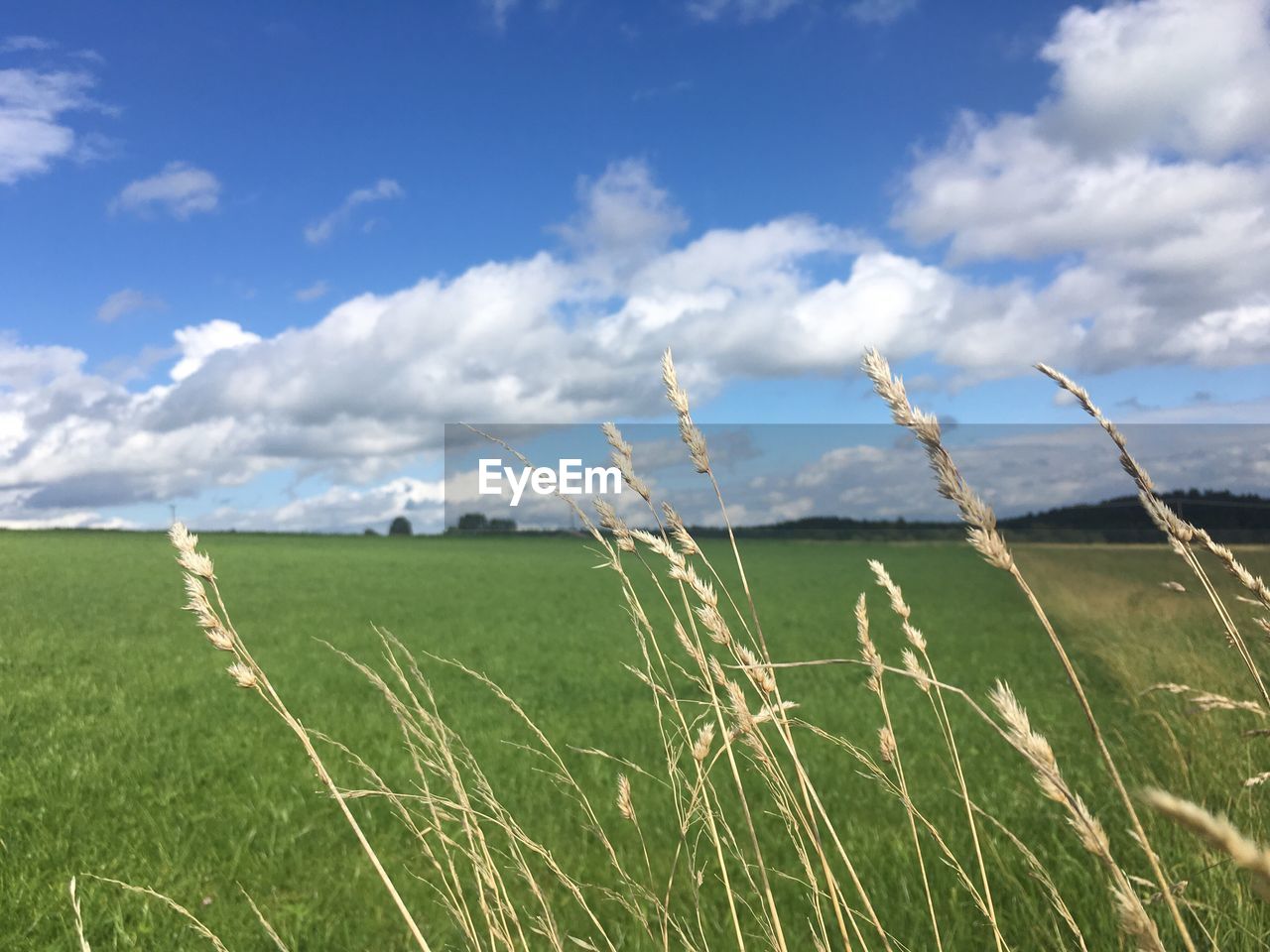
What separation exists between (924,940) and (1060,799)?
3711 mm

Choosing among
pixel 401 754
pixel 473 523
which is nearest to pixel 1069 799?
pixel 401 754

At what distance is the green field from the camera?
4414 mm

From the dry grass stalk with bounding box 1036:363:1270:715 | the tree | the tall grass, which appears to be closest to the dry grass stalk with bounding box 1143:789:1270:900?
the tall grass

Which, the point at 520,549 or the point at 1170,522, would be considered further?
the point at 520,549

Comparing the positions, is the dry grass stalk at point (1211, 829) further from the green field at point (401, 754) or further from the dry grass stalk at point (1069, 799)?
the green field at point (401, 754)

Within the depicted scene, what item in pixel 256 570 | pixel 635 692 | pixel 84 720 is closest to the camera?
pixel 84 720

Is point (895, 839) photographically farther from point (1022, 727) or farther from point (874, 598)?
point (874, 598)

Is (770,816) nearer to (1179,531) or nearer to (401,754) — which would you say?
(1179,531)

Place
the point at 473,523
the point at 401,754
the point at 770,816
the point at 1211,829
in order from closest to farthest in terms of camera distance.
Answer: the point at 1211,829 → the point at 770,816 → the point at 401,754 → the point at 473,523

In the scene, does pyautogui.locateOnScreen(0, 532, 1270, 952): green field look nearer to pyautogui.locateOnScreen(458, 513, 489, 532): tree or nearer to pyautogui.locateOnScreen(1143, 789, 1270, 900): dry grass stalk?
pyautogui.locateOnScreen(1143, 789, 1270, 900): dry grass stalk

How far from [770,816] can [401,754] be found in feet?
13.2

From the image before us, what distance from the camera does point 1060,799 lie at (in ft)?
3.16

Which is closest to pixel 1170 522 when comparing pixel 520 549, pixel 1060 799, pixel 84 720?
pixel 1060 799

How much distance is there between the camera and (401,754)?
7793mm
